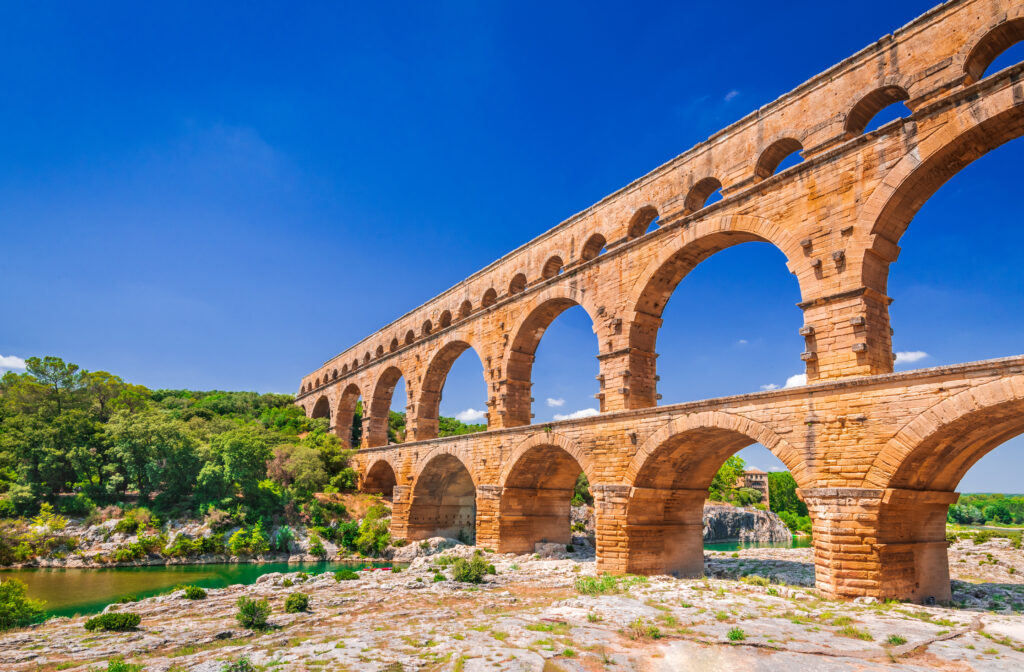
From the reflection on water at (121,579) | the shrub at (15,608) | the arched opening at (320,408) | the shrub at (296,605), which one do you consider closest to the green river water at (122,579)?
the reflection on water at (121,579)

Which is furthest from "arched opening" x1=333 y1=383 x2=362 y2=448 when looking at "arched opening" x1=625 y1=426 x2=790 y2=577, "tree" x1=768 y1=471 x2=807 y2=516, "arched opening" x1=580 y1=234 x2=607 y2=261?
"tree" x1=768 y1=471 x2=807 y2=516

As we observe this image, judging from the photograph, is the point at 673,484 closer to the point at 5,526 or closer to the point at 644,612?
the point at 644,612

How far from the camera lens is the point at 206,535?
2438 cm

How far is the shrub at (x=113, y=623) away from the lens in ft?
32.7

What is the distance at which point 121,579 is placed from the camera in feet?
62.7

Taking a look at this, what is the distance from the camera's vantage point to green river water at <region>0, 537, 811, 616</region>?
1534cm

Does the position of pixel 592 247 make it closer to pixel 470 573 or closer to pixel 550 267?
pixel 550 267

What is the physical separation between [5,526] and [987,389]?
3025 centimetres

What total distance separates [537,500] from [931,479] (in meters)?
11.9

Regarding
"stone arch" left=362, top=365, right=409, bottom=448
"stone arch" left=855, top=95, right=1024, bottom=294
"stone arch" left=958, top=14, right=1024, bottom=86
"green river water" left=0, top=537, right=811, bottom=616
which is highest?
"stone arch" left=958, top=14, right=1024, bottom=86

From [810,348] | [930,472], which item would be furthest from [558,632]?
[810,348]

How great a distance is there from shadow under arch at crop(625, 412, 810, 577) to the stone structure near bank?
5cm

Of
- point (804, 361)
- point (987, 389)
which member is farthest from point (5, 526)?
point (987, 389)

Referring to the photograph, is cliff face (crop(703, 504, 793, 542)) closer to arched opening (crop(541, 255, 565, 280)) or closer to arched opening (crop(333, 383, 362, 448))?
arched opening (crop(333, 383, 362, 448))
